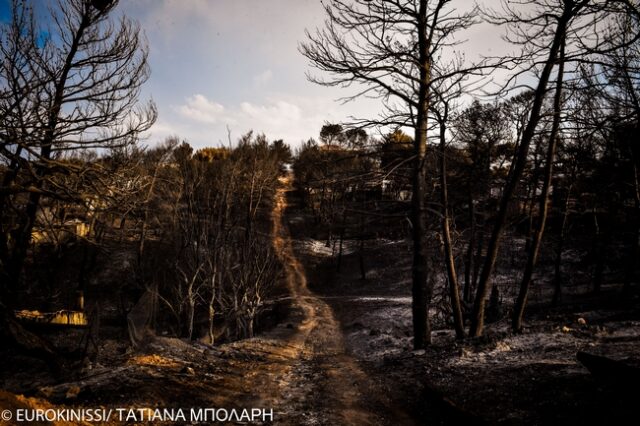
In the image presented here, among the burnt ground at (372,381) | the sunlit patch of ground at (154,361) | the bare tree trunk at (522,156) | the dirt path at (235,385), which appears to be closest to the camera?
the burnt ground at (372,381)

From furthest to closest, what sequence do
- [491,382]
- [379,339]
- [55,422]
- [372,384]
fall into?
[379,339] < [372,384] < [491,382] < [55,422]

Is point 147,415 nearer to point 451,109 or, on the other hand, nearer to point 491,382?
point 491,382

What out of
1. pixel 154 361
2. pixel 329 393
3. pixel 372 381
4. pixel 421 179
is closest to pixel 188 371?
pixel 154 361

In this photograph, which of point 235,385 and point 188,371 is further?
point 188,371

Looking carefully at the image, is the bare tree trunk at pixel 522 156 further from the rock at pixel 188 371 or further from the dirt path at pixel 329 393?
the rock at pixel 188 371

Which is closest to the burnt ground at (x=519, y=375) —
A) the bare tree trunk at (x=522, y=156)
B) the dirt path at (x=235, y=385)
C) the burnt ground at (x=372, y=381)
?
the burnt ground at (x=372, y=381)

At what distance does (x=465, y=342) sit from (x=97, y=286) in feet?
94.9

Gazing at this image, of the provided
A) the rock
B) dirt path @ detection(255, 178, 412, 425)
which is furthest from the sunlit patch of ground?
dirt path @ detection(255, 178, 412, 425)

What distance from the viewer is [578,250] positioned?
2647 cm

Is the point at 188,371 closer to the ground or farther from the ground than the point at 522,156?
closer to the ground

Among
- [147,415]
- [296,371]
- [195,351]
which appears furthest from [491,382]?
[195,351]

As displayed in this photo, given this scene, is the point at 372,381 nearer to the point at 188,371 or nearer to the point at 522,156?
the point at 188,371

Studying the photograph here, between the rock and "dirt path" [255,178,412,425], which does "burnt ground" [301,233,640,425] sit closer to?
"dirt path" [255,178,412,425]

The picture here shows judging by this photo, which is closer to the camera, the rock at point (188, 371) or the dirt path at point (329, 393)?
the dirt path at point (329, 393)
